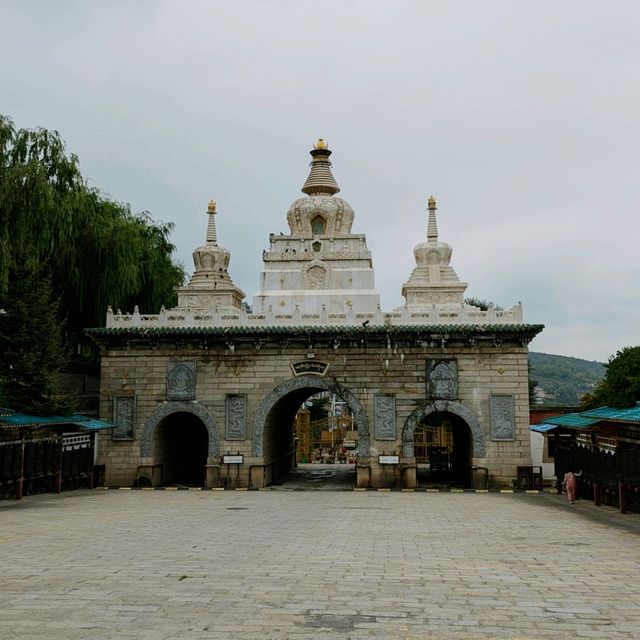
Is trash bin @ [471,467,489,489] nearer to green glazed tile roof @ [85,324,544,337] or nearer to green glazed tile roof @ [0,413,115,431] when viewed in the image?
green glazed tile roof @ [85,324,544,337]

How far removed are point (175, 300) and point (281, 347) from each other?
13605 millimetres

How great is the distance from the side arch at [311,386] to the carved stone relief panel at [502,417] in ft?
15.3

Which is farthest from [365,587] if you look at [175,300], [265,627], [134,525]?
[175,300]

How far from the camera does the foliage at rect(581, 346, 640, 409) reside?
20188 mm

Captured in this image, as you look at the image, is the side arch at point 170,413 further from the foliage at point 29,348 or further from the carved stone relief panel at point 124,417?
the foliage at point 29,348

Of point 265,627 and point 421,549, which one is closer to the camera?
point 265,627

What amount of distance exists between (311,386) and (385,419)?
3078 mm

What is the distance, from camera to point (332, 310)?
3008 cm

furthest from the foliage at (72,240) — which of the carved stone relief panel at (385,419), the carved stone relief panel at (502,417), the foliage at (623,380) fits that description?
the foliage at (623,380)

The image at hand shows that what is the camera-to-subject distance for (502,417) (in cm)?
2569

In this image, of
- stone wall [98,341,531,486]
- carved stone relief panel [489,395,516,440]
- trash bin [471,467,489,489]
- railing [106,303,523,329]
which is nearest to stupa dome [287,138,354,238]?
railing [106,303,523,329]

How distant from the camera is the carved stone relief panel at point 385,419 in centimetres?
2598

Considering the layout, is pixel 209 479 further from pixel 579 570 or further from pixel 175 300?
pixel 579 570

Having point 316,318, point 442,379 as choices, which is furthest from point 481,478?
point 316,318
